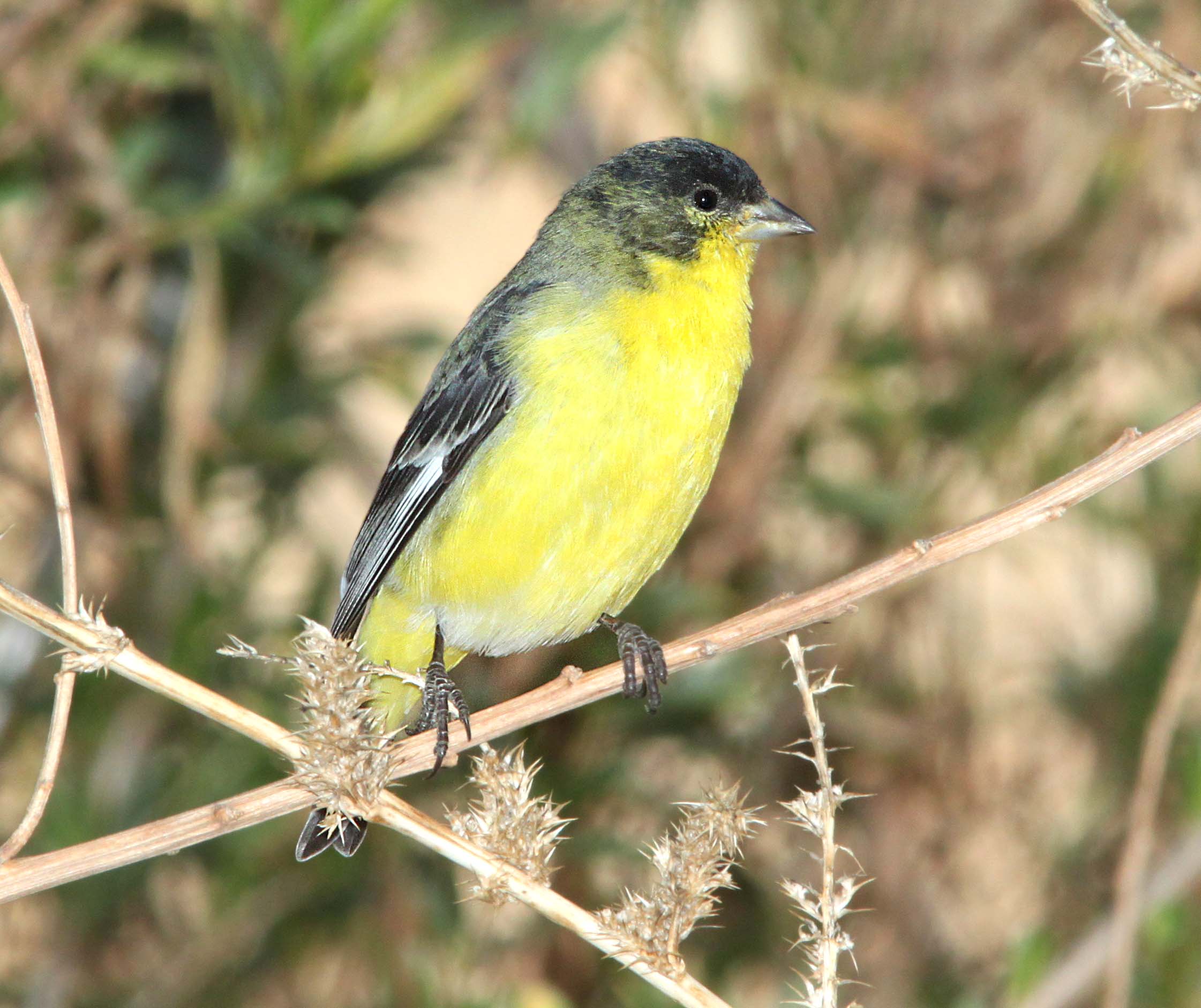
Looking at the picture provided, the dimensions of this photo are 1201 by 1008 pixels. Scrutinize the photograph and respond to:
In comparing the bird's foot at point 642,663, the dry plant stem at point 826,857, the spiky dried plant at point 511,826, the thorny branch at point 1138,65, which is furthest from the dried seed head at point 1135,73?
the bird's foot at point 642,663

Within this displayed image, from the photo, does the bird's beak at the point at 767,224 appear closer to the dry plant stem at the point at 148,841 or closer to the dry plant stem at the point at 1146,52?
the dry plant stem at the point at 1146,52

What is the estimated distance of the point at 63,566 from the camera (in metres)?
1.79

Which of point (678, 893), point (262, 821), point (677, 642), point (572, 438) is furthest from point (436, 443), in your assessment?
point (678, 893)

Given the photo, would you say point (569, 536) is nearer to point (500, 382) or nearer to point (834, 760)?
point (500, 382)

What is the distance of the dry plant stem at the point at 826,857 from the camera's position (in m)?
1.73

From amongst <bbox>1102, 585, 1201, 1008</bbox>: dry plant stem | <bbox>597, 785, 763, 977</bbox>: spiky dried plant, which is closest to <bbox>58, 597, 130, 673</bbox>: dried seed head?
<bbox>597, 785, 763, 977</bbox>: spiky dried plant

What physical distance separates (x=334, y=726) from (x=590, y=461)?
1402 millimetres

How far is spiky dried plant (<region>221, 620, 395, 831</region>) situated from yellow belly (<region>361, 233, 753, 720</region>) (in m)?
1.34

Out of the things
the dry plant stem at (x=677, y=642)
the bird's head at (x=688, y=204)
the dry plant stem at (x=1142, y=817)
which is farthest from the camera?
the bird's head at (x=688, y=204)

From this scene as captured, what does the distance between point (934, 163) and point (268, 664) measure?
2629 mm

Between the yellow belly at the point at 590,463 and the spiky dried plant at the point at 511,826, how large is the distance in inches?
53.2

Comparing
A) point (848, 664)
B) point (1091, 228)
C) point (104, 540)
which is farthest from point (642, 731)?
point (1091, 228)

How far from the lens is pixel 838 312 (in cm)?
457

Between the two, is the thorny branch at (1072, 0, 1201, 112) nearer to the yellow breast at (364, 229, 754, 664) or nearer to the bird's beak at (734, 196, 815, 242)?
the yellow breast at (364, 229, 754, 664)
